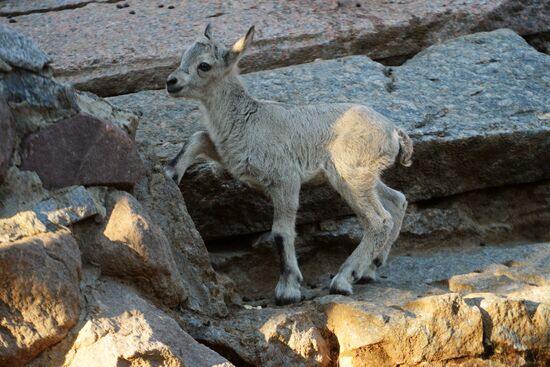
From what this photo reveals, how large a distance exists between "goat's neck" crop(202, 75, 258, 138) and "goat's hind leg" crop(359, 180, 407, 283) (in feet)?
4.42

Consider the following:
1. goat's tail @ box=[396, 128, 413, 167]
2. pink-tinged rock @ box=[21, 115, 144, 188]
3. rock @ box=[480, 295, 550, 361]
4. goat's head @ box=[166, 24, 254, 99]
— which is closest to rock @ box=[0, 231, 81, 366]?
pink-tinged rock @ box=[21, 115, 144, 188]

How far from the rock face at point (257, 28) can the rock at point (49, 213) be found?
4.12 m

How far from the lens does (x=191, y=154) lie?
351 inches

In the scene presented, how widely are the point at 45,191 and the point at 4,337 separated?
113cm

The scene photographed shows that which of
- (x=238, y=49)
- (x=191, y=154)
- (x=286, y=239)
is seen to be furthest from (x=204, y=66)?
(x=286, y=239)

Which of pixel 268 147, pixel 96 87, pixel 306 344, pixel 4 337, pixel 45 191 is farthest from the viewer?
pixel 96 87

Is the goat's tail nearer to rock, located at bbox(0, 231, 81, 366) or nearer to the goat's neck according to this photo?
the goat's neck

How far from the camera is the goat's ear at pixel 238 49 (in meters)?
9.06

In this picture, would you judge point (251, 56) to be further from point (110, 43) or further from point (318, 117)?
point (318, 117)

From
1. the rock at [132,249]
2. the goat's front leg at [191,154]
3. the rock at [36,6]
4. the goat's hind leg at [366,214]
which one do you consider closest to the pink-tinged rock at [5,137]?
the rock at [132,249]

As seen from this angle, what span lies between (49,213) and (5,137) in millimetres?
541

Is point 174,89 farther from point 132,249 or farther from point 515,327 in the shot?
point 515,327

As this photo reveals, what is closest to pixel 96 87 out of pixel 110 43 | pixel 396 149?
pixel 110 43

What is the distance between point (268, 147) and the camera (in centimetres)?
878
